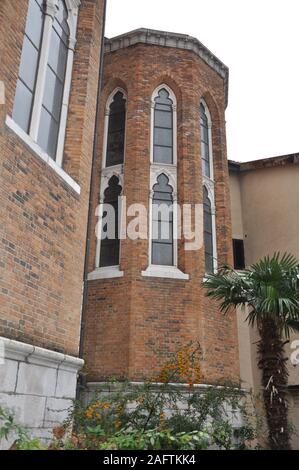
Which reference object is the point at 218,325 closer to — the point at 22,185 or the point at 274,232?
the point at 274,232

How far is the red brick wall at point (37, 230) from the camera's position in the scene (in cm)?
620

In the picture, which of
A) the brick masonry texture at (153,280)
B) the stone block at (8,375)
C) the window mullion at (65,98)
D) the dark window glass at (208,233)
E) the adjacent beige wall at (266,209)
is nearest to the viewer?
the stone block at (8,375)

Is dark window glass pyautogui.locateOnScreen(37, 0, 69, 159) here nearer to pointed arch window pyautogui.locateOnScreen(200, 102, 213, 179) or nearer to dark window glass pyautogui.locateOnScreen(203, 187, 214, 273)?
dark window glass pyautogui.locateOnScreen(203, 187, 214, 273)

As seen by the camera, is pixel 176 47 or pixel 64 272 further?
pixel 176 47

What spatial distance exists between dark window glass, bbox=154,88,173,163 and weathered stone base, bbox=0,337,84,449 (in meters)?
7.47

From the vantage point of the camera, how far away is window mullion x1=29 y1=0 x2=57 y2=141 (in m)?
7.48

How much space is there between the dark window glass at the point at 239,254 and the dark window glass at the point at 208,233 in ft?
10.4

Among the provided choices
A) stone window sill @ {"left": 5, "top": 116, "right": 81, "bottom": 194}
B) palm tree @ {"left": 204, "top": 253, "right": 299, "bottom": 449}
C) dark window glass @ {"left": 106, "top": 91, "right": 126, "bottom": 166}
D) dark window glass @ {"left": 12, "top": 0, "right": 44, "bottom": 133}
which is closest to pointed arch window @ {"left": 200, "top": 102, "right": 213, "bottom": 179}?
dark window glass @ {"left": 106, "top": 91, "right": 126, "bottom": 166}

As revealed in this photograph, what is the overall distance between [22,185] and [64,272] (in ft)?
5.51

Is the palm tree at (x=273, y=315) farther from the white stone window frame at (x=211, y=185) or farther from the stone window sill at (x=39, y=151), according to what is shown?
the white stone window frame at (x=211, y=185)

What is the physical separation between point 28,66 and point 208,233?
718 centimetres

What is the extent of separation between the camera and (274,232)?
15.8 meters

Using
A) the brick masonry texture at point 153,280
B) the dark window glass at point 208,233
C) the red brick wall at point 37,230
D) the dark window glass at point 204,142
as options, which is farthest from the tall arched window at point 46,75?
the dark window glass at point 204,142
